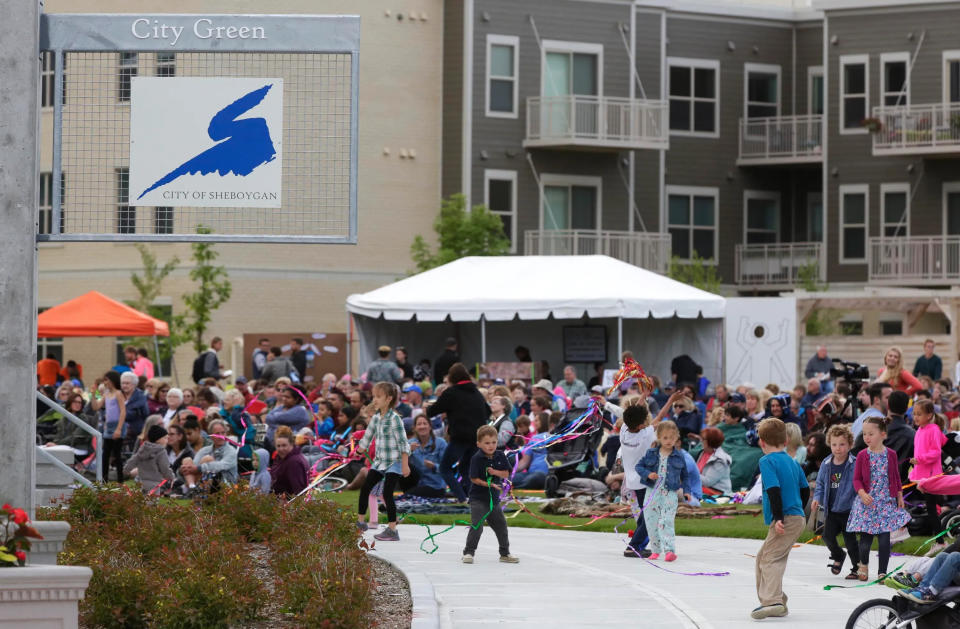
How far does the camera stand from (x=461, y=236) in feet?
137

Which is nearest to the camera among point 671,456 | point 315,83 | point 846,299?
point 315,83

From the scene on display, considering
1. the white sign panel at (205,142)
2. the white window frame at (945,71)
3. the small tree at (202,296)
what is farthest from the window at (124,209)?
the white window frame at (945,71)

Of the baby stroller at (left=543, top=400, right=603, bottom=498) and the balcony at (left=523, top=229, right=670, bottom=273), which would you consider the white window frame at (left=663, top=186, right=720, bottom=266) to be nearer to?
the balcony at (left=523, top=229, right=670, bottom=273)

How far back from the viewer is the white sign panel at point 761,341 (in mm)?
33750

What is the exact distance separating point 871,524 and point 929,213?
32546mm

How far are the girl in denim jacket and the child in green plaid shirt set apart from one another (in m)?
2.81

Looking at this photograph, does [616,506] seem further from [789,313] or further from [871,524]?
[789,313]

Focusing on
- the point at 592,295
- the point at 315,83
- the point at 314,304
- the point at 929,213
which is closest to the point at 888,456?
the point at 315,83

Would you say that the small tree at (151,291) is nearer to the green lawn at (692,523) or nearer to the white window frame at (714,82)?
the white window frame at (714,82)

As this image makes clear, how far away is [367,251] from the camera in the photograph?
43.8 m

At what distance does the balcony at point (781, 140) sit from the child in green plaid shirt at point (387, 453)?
104 feet

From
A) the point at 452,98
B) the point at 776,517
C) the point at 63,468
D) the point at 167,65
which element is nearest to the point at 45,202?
the point at 452,98

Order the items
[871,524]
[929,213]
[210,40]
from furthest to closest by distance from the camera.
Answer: [929,213]
[871,524]
[210,40]

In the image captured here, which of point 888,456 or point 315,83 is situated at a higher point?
point 315,83
